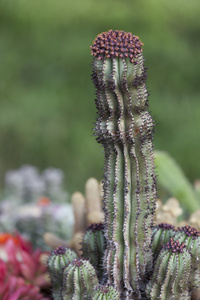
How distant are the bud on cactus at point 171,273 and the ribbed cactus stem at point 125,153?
7cm

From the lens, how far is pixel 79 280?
5.05ft

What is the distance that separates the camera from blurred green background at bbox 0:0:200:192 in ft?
19.4

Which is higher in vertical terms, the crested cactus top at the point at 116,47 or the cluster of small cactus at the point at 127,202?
the crested cactus top at the point at 116,47

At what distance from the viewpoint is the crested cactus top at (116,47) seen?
1422 mm

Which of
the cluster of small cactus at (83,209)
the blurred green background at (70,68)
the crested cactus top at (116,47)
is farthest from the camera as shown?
the blurred green background at (70,68)

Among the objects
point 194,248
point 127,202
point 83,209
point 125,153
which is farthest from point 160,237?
point 83,209

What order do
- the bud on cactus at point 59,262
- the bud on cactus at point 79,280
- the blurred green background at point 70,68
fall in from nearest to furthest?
the bud on cactus at point 79,280
the bud on cactus at point 59,262
the blurred green background at point 70,68

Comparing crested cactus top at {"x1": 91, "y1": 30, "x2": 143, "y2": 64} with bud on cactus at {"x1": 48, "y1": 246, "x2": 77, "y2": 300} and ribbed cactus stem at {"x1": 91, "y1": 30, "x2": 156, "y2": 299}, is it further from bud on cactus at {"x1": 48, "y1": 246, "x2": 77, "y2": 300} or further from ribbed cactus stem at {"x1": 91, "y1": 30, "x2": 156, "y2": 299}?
bud on cactus at {"x1": 48, "y1": 246, "x2": 77, "y2": 300}

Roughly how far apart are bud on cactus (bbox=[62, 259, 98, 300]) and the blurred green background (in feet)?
14.0

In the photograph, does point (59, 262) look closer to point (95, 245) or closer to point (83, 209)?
point (95, 245)

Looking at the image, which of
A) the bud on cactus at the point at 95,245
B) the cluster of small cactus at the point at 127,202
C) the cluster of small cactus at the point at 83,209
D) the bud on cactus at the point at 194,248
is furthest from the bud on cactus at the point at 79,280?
the cluster of small cactus at the point at 83,209

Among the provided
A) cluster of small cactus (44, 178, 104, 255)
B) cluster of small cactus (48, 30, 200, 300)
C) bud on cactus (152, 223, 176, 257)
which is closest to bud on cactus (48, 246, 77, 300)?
cluster of small cactus (48, 30, 200, 300)

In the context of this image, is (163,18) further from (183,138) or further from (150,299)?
(150,299)

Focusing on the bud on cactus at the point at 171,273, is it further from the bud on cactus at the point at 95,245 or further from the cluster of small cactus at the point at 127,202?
the bud on cactus at the point at 95,245
